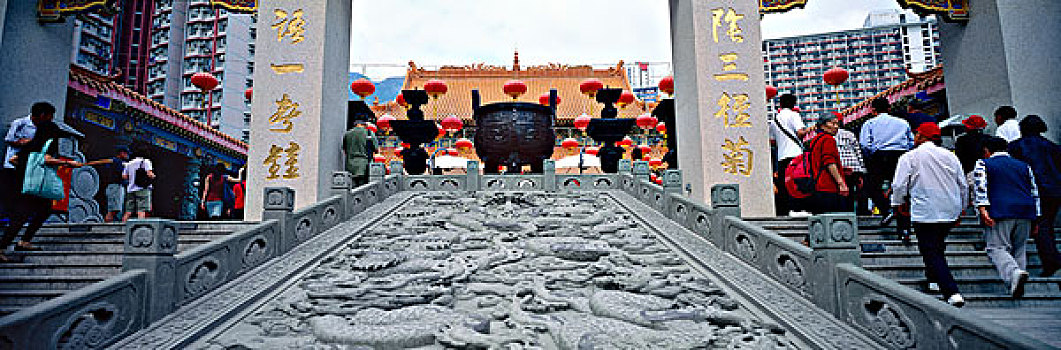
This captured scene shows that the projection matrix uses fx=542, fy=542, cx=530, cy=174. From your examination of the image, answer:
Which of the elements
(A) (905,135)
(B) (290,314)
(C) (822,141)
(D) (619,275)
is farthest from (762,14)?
(B) (290,314)

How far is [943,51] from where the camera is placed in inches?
343

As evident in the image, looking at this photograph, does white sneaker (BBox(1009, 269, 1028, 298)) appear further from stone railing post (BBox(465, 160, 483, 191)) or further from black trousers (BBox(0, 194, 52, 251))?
black trousers (BBox(0, 194, 52, 251))

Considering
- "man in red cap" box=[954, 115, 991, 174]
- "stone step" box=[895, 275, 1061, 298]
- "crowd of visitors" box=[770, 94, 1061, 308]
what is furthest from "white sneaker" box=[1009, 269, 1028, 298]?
"man in red cap" box=[954, 115, 991, 174]

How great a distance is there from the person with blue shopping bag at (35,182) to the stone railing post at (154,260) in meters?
1.84

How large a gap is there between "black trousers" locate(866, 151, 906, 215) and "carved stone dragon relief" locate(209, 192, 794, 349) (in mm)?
2350

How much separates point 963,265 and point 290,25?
27.2 ft

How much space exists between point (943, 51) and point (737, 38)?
142 inches

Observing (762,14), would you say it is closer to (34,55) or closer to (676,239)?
(676,239)

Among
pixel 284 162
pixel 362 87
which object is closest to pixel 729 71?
pixel 284 162

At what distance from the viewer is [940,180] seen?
3584 mm

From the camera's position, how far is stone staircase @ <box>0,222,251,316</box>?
382cm

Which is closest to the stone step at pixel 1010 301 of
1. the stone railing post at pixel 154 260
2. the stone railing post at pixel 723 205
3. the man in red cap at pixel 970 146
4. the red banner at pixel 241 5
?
the man in red cap at pixel 970 146

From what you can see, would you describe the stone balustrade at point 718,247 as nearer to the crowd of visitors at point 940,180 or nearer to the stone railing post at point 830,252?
the stone railing post at point 830,252

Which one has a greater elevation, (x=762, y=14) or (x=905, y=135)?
(x=762, y=14)
